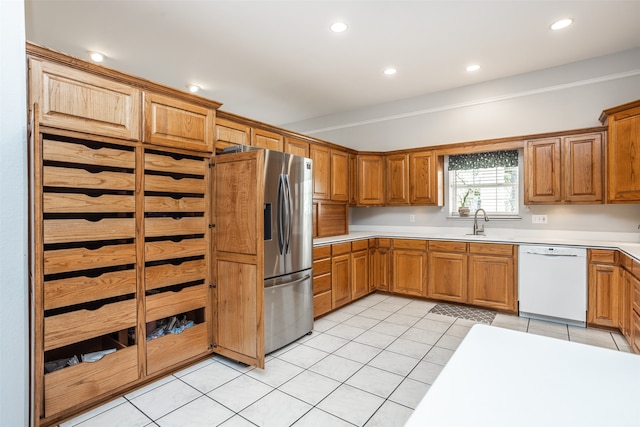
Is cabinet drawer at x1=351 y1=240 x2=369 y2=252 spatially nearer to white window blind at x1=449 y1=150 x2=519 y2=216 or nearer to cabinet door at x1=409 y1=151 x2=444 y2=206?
cabinet door at x1=409 y1=151 x2=444 y2=206

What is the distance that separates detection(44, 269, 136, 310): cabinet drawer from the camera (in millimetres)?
1953

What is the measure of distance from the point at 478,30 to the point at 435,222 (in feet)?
8.61

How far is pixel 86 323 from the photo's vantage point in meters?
2.10

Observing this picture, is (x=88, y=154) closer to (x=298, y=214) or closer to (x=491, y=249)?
(x=298, y=214)

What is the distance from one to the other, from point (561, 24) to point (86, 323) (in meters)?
4.62

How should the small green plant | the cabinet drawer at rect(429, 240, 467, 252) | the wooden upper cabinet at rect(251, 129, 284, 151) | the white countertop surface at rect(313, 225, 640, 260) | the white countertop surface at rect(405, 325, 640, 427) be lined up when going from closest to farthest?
the white countertop surface at rect(405, 325, 640, 427), the white countertop surface at rect(313, 225, 640, 260), the wooden upper cabinet at rect(251, 129, 284, 151), the cabinet drawer at rect(429, 240, 467, 252), the small green plant

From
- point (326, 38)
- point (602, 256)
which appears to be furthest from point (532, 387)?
point (602, 256)

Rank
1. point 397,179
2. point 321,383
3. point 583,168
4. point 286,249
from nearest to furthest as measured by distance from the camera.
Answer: point 321,383 → point 286,249 → point 583,168 → point 397,179

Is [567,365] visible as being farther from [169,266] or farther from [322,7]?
[322,7]

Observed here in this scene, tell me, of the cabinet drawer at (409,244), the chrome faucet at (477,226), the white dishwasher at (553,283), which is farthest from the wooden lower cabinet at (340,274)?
the white dishwasher at (553,283)

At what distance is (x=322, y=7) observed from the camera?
8.98 ft

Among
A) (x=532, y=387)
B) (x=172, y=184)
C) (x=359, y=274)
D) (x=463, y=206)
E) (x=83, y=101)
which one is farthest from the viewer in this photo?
(x=463, y=206)

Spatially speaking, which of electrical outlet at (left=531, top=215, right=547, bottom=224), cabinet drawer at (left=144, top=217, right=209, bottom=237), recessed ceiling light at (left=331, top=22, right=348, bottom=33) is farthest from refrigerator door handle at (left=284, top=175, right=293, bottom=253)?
electrical outlet at (left=531, top=215, right=547, bottom=224)

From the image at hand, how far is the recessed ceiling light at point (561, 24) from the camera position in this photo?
Result: 2996 mm
